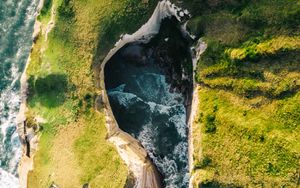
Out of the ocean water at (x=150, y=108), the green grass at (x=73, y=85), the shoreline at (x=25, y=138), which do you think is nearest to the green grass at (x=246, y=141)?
the ocean water at (x=150, y=108)

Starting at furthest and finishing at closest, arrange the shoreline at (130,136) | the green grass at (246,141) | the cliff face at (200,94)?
the shoreline at (130,136) < the cliff face at (200,94) < the green grass at (246,141)

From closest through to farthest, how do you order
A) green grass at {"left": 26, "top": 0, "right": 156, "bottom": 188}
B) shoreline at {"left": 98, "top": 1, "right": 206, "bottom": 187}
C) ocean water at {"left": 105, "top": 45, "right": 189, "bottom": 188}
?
shoreline at {"left": 98, "top": 1, "right": 206, "bottom": 187} → green grass at {"left": 26, "top": 0, "right": 156, "bottom": 188} → ocean water at {"left": 105, "top": 45, "right": 189, "bottom": 188}

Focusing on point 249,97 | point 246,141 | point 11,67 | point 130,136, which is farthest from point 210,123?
point 11,67

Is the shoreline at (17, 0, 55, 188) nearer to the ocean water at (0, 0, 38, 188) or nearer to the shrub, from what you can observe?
the ocean water at (0, 0, 38, 188)

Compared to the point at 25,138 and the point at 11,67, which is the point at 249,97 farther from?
the point at 11,67

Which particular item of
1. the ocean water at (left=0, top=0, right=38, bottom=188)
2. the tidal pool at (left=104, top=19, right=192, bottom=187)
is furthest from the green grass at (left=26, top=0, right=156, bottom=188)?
the ocean water at (left=0, top=0, right=38, bottom=188)

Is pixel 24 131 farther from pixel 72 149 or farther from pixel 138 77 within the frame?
pixel 138 77

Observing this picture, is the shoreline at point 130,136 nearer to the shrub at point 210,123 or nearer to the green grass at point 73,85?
the green grass at point 73,85
